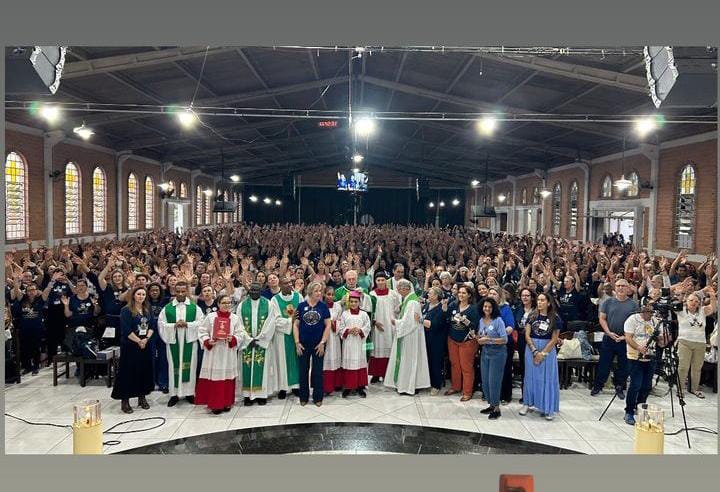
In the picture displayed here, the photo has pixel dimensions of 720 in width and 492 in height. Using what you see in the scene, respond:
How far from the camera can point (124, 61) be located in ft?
32.2

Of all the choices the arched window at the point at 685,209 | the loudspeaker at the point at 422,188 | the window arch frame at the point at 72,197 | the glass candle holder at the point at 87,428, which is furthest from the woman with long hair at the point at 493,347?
the loudspeaker at the point at 422,188

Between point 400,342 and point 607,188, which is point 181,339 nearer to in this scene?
point 400,342

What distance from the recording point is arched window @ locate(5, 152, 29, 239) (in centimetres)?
1326

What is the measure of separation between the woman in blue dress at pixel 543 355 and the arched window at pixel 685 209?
10.6m

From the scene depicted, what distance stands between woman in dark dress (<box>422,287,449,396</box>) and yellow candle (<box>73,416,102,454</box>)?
3917mm

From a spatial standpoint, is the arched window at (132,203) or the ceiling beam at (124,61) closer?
the ceiling beam at (124,61)

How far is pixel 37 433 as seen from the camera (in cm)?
570

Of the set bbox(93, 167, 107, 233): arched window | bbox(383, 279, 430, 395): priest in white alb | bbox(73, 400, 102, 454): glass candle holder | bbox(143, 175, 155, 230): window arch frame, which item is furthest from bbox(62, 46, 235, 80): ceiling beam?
bbox(143, 175, 155, 230): window arch frame

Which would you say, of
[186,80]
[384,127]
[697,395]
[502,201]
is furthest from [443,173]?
[697,395]

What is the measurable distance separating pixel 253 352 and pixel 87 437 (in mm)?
2042

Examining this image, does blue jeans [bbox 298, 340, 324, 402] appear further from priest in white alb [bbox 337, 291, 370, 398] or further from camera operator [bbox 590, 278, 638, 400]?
camera operator [bbox 590, 278, 638, 400]

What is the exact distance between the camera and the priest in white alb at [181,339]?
21.1ft

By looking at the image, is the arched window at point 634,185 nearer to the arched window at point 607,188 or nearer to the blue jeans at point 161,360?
the arched window at point 607,188

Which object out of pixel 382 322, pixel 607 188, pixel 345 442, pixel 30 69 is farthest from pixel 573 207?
pixel 30 69
